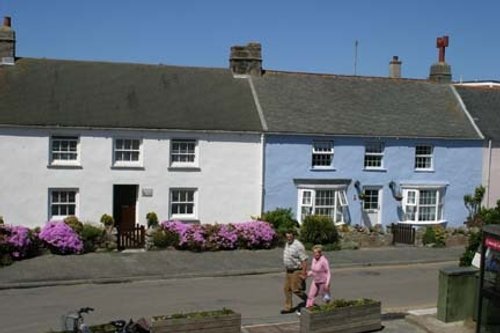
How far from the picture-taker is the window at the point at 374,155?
1280 inches

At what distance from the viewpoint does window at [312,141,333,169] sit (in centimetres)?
3145

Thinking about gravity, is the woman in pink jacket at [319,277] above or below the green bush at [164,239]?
Answer: above

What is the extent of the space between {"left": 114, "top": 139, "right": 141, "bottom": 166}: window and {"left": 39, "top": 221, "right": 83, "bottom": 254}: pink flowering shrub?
525 cm

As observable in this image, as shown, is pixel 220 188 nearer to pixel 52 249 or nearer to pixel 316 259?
pixel 52 249

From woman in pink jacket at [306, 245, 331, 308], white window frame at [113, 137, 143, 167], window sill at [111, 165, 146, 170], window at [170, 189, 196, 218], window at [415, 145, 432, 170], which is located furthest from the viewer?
window at [415, 145, 432, 170]

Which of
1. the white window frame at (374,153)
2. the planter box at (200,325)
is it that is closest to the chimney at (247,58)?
the white window frame at (374,153)

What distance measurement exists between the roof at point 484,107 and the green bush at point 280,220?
39.3ft

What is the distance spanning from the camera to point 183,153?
96.9ft

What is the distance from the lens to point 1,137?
2681cm

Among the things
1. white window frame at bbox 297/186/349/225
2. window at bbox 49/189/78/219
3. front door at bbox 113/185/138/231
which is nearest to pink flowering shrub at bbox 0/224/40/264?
window at bbox 49/189/78/219

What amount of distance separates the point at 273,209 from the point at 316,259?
14985 millimetres

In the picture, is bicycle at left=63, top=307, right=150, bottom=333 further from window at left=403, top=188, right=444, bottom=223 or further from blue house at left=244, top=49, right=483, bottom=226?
window at left=403, top=188, right=444, bottom=223

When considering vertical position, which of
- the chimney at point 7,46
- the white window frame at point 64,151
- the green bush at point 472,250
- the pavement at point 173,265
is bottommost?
the pavement at point 173,265

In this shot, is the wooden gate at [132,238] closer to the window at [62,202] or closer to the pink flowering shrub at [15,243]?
the pink flowering shrub at [15,243]
